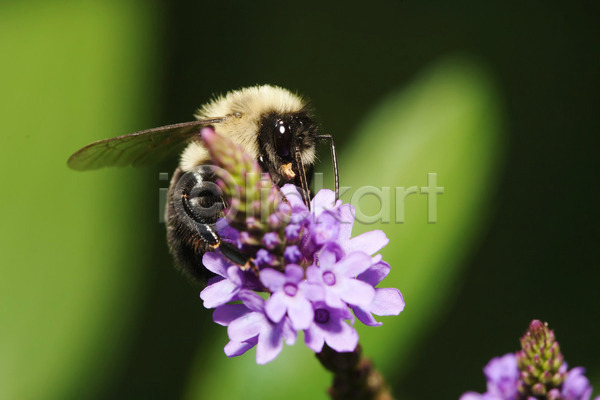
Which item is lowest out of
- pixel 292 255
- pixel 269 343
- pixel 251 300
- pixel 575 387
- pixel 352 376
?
pixel 352 376

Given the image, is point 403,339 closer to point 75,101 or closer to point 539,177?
point 539,177

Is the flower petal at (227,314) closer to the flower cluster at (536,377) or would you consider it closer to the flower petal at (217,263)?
the flower petal at (217,263)

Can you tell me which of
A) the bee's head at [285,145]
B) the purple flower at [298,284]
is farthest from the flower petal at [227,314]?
the bee's head at [285,145]

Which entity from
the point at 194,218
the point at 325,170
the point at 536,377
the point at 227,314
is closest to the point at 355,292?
the point at 227,314

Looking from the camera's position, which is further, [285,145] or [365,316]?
[285,145]

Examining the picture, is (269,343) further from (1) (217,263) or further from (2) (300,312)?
(1) (217,263)

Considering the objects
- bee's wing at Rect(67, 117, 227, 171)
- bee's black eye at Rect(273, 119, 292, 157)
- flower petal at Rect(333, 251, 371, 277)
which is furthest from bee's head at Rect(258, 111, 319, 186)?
flower petal at Rect(333, 251, 371, 277)

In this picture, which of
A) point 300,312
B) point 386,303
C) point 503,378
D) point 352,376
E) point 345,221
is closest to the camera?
point 300,312
